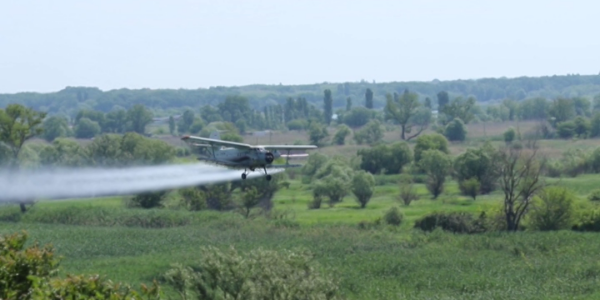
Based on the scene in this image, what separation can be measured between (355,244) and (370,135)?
275 feet

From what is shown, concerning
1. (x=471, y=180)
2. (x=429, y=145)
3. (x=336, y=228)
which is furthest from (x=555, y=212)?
(x=429, y=145)

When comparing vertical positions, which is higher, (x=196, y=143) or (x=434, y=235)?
(x=196, y=143)

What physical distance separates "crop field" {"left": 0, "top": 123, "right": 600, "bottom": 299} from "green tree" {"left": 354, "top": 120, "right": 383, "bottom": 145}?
186ft

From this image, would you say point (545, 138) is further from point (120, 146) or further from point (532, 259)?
point (532, 259)

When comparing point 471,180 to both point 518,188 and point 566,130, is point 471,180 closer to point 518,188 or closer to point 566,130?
point 518,188

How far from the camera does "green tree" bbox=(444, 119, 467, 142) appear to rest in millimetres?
137125

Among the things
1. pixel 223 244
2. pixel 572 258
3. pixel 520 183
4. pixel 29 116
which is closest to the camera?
pixel 572 258

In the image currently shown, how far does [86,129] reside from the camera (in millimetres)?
172500

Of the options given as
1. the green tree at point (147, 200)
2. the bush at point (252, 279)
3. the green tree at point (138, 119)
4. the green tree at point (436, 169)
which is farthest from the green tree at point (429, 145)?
the green tree at point (138, 119)

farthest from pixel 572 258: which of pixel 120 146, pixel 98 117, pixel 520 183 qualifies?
pixel 98 117

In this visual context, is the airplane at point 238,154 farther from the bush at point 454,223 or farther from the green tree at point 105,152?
the green tree at point 105,152

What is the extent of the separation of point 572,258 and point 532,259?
91.0 inches

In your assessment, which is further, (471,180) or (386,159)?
(386,159)

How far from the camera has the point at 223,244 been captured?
199ft
